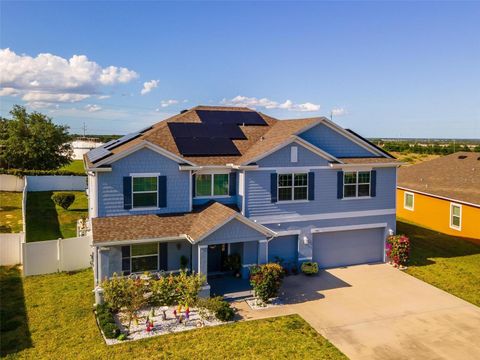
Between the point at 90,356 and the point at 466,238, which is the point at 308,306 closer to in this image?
the point at 90,356

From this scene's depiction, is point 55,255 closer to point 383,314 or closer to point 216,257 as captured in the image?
point 216,257

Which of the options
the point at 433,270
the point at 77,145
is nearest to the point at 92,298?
the point at 433,270

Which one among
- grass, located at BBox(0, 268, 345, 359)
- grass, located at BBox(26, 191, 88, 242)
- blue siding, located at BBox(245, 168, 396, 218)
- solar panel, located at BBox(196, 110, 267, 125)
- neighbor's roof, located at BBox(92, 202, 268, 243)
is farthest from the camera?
grass, located at BBox(26, 191, 88, 242)

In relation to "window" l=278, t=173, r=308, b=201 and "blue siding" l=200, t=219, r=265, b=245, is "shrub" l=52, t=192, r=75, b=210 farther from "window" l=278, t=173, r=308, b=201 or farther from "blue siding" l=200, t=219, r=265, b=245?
"window" l=278, t=173, r=308, b=201

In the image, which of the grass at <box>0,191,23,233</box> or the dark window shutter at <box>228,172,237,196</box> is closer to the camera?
the dark window shutter at <box>228,172,237,196</box>

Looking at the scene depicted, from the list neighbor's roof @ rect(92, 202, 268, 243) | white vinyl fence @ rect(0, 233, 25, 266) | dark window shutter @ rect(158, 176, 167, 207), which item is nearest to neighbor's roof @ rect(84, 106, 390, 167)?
dark window shutter @ rect(158, 176, 167, 207)

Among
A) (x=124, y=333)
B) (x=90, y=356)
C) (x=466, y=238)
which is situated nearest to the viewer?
(x=90, y=356)
